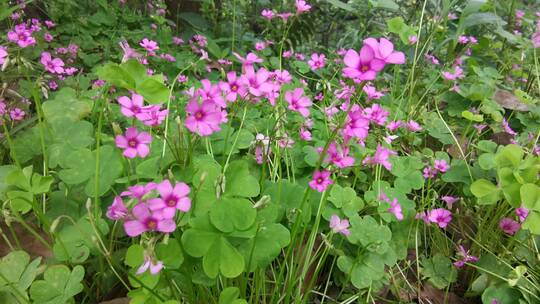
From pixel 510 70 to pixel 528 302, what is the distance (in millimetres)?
2172

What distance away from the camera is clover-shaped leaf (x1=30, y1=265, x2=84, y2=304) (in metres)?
1.00

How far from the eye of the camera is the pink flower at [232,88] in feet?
3.80

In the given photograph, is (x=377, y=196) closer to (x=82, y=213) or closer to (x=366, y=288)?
(x=366, y=288)

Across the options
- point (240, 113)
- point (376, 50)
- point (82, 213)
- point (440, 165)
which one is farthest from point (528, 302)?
point (82, 213)

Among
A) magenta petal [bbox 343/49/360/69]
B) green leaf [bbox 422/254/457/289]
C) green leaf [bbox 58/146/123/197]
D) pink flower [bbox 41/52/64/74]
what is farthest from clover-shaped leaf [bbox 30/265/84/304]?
pink flower [bbox 41/52/64/74]

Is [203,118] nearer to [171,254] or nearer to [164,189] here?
[164,189]

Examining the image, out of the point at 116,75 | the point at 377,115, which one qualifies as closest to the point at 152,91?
the point at 116,75

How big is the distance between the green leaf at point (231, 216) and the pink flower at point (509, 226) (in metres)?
1.03

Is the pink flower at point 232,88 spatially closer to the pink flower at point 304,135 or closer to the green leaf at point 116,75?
the green leaf at point 116,75

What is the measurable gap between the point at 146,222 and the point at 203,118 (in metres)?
0.31

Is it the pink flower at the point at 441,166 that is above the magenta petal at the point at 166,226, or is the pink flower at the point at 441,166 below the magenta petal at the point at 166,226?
below

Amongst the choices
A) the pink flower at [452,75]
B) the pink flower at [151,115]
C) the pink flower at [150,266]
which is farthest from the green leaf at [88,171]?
the pink flower at [452,75]

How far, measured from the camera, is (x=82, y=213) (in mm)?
1201

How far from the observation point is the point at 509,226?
56.5 inches
